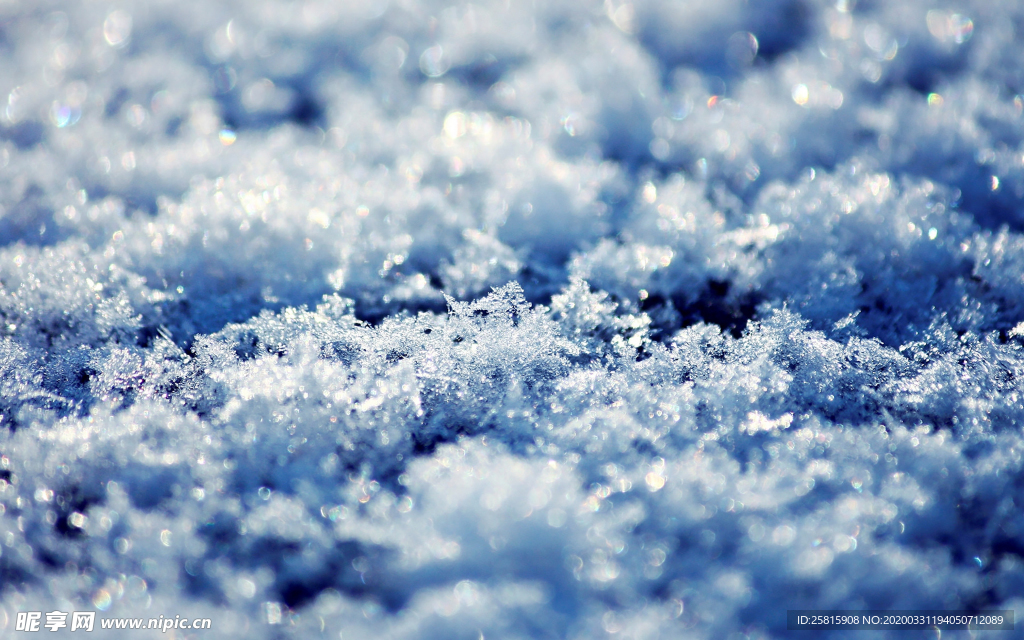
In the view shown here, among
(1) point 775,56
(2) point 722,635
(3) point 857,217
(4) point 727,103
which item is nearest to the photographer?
(2) point 722,635

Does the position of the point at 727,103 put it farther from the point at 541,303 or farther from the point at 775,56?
the point at 541,303

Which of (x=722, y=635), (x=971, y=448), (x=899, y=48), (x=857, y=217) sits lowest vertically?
(x=722, y=635)

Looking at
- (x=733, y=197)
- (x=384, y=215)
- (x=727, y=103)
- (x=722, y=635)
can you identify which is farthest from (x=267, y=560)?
(x=727, y=103)

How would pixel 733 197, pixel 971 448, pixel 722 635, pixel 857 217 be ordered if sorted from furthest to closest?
pixel 733 197, pixel 857 217, pixel 971 448, pixel 722 635

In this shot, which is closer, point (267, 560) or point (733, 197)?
point (267, 560)

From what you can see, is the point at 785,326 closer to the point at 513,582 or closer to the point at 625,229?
the point at 625,229

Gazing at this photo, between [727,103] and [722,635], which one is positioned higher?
[727,103]

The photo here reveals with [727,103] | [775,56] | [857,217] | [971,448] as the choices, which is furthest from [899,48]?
[971,448]
